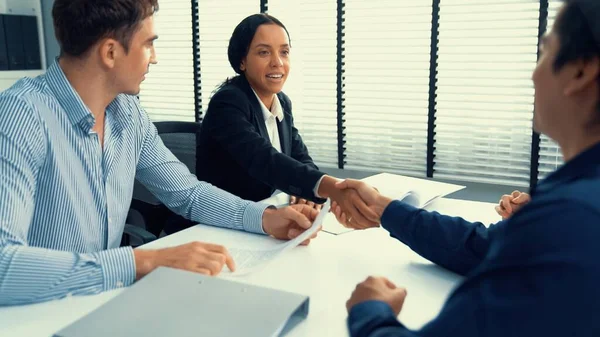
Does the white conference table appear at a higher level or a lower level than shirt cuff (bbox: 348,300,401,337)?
lower

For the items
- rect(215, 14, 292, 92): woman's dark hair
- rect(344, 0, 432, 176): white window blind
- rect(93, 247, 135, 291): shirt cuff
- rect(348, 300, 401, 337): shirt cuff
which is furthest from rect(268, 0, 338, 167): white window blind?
rect(348, 300, 401, 337): shirt cuff

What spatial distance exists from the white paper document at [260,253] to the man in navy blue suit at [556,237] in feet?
1.89

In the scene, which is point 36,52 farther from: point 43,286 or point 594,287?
point 594,287

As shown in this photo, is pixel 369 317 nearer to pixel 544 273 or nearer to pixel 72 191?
pixel 544 273

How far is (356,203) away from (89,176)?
0.75 meters

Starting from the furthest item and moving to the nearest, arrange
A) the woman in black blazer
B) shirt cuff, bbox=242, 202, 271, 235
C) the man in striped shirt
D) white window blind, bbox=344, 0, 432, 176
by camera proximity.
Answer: white window blind, bbox=344, 0, 432, 176 → the woman in black blazer → shirt cuff, bbox=242, 202, 271, 235 → the man in striped shirt

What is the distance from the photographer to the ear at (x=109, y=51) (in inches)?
57.4

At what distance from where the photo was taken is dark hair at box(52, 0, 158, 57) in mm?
1432

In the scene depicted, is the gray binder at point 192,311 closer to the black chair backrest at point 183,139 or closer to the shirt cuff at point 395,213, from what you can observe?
the shirt cuff at point 395,213

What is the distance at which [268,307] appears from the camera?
989mm

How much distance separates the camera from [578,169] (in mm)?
649

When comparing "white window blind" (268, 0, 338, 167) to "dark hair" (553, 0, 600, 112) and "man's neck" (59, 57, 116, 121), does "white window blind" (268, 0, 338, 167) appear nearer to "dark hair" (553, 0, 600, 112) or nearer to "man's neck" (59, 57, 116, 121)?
"man's neck" (59, 57, 116, 121)

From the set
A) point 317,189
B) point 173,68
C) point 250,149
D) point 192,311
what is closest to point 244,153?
point 250,149

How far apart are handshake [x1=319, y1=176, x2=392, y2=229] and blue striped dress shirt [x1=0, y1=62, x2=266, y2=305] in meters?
0.28
